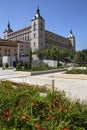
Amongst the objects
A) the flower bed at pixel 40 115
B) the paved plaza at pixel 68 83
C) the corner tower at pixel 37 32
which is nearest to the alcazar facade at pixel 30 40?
the corner tower at pixel 37 32

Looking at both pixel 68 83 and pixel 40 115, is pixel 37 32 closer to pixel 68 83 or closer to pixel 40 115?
pixel 68 83

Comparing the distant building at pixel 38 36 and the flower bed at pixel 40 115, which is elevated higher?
the distant building at pixel 38 36

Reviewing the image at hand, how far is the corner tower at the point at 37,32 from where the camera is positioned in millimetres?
87125

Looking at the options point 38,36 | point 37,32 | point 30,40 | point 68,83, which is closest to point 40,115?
point 68,83

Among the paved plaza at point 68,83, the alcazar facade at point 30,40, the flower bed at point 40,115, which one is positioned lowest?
the paved plaza at point 68,83

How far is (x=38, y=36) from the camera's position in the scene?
8744 centimetres

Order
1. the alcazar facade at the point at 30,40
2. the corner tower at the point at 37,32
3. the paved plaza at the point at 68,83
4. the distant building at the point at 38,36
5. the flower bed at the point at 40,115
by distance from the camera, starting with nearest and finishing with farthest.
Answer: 1. the flower bed at the point at 40,115
2. the paved plaza at the point at 68,83
3. the alcazar facade at the point at 30,40
4. the corner tower at the point at 37,32
5. the distant building at the point at 38,36

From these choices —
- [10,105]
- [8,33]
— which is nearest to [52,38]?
[8,33]

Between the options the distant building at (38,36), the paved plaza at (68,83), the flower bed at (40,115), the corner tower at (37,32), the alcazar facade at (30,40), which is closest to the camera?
the flower bed at (40,115)

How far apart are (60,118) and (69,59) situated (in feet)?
221

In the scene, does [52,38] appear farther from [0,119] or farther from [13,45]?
[0,119]

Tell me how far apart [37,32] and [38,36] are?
193cm

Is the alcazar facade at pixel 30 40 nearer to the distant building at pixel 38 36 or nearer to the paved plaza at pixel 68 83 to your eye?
the distant building at pixel 38 36

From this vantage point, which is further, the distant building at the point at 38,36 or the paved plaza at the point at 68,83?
the distant building at the point at 38,36
